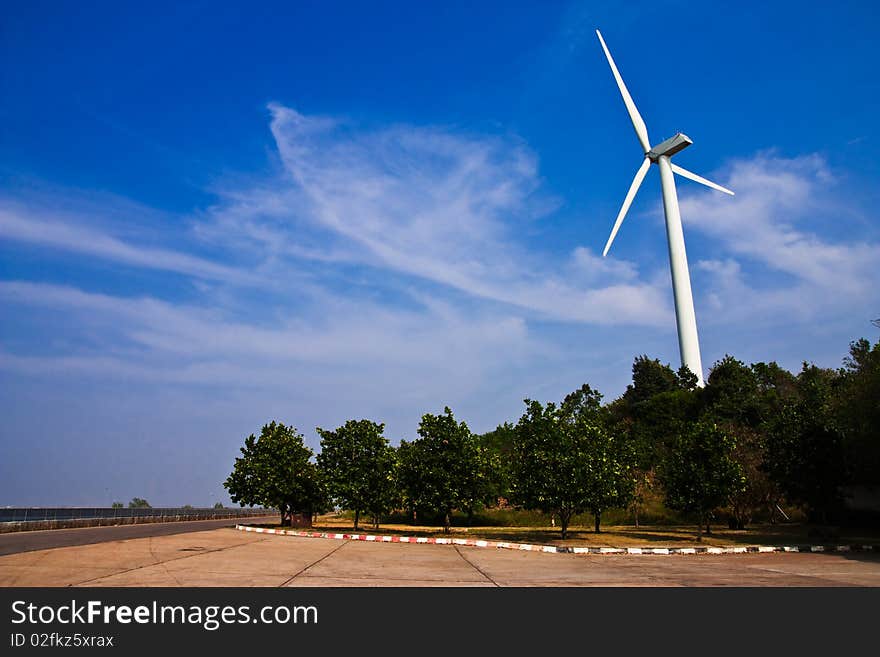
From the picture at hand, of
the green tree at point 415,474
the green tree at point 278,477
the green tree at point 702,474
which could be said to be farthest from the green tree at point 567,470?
the green tree at point 278,477

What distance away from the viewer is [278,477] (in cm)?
4122

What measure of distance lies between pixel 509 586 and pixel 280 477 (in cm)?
3063

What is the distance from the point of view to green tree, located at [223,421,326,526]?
41188 millimetres

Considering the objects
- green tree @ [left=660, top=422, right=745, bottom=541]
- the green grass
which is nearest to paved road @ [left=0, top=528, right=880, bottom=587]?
the green grass

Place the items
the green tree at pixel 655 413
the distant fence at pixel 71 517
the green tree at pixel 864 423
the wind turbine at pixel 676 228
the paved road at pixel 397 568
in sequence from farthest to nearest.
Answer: the wind turbine at pixel 676 228, the green tree at pixel 655 413, the distant fence at pixel 71 517, the green tree at pixel 864 423, the paved road at pixel 397 568

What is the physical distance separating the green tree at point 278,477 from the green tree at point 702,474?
21.9m

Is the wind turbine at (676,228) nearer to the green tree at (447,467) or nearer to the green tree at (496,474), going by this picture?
the green tree at (496,474)

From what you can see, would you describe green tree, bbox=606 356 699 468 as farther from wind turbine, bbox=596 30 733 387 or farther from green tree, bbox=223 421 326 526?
green tree, bbox=223 421 326 526

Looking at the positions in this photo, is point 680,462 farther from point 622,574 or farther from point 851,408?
point 622,574

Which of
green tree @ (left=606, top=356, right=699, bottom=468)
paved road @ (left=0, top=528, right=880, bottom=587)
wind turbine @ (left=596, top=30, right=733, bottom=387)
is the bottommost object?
paved road @ (left=0, top=528, right=880, bottom=587)

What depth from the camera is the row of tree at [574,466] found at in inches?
1217

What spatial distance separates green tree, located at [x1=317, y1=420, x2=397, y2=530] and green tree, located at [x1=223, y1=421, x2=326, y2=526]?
2.28 metres
